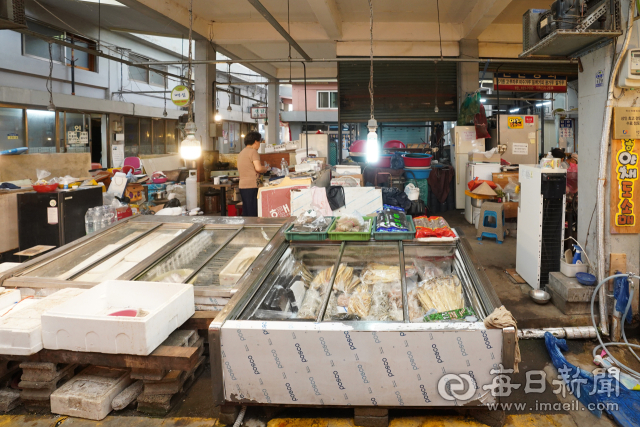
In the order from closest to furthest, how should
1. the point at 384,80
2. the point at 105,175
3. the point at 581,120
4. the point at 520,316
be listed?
the point at 520,316 < the point at 581,120 < the point at 105,175 < the point at 384,80

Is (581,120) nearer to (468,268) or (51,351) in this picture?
(468,268)

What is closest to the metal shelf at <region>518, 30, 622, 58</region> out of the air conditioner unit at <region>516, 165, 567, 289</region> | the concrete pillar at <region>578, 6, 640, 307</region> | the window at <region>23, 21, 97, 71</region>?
the concrete pillar at <region>578, 6, 640, 307</region>

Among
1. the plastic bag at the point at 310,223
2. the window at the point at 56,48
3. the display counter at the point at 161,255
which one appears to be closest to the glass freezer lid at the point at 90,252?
the display counter at the point at 161,255

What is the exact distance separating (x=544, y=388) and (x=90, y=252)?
3.78 meters

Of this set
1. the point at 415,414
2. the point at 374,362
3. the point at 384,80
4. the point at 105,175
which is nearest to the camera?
the point at 374,362

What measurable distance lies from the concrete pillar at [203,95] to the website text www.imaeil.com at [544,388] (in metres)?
8.04

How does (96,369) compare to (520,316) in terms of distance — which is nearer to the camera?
(96,369)

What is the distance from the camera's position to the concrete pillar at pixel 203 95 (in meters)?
9.14

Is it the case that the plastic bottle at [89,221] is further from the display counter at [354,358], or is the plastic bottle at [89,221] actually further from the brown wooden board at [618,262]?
the brown wooden board at [618,262]

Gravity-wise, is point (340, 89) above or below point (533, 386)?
above

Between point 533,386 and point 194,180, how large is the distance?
7.11 meters

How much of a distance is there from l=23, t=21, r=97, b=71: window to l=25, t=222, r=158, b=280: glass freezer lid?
902 cm

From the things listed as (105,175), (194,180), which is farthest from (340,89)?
(105,175)

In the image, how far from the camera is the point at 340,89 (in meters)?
9.92
